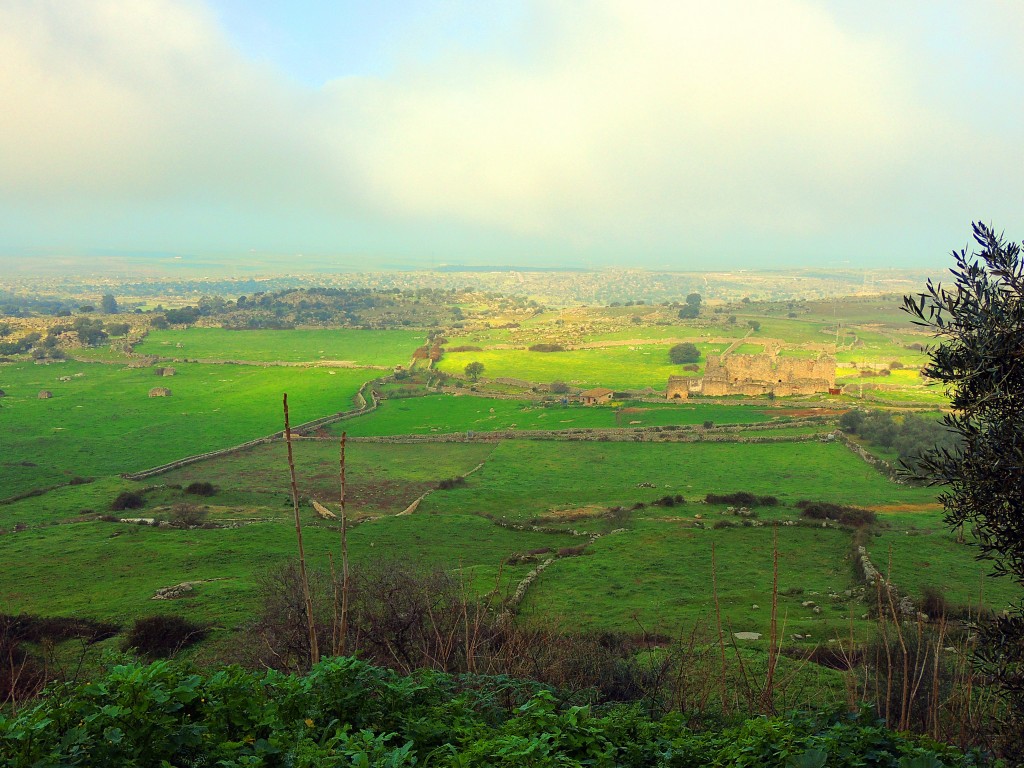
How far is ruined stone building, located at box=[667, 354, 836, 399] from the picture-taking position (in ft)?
233

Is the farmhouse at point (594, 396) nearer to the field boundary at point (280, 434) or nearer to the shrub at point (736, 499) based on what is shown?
the field boundary at point (280, 434)

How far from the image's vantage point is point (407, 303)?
163875 millimetres

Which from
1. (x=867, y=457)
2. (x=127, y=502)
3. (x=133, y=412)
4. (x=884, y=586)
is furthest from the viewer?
(x=133, y=412)

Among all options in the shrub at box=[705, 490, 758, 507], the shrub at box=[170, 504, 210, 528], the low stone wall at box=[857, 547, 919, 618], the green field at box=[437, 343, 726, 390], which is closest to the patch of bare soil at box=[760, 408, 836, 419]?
the green field at box=[437, 343, 726, 390]

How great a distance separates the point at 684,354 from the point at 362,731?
91.0 metres

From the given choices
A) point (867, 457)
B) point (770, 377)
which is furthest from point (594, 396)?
point (867, 457)

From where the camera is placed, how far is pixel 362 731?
19.5 feet

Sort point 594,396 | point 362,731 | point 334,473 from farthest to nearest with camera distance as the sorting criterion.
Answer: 1. point 594,396
2. point 334,473
3. point 362,731

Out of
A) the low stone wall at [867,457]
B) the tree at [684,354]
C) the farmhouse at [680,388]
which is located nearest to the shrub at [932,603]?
the low stone wall at [867,457]

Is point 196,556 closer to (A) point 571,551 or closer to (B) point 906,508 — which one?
(A) point 571,551

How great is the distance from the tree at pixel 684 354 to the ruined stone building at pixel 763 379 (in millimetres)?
20154

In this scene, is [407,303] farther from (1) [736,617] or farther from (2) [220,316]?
(1) [736,617]

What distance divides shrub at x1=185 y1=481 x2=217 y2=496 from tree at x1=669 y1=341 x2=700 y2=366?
2486 inches

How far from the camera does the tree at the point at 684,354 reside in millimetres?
93375
